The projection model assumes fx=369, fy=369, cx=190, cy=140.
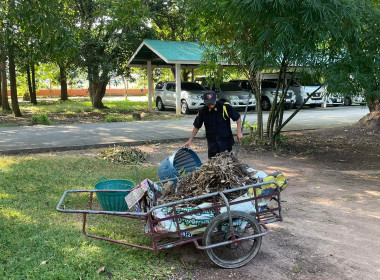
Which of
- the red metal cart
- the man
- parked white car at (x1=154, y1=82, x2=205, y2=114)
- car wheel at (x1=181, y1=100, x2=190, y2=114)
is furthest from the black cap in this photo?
car wheel at (x1=181, y1=100, x2=190, y2=114)

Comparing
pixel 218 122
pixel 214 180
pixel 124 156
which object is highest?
pixel 218 122

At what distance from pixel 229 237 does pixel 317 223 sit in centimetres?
168

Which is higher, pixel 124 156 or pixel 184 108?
pixel 184 108

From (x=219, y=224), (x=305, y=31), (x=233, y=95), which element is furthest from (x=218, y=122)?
(x=233, y=95)

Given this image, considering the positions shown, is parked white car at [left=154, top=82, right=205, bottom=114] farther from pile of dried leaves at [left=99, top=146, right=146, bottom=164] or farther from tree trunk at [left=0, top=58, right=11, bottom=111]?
pile of dried leaves at [left=99, top=146, right=146, bottom=164]

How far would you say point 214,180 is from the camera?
3.76 m

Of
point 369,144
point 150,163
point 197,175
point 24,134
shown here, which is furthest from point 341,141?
point 24,134

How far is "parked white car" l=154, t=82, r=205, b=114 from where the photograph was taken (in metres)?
18.0

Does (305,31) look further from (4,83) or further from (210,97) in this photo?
(4,83)

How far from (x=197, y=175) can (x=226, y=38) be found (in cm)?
668

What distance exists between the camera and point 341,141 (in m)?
11.6

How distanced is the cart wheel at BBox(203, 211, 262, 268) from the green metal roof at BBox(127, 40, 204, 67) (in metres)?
12.8

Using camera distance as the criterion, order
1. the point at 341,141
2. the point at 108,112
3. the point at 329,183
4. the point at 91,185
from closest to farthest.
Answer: the point at 91,185
the point at 329,183
the point at 341,141
the point at 108,112

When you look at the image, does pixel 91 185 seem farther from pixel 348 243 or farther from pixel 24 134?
pixel 24 134
